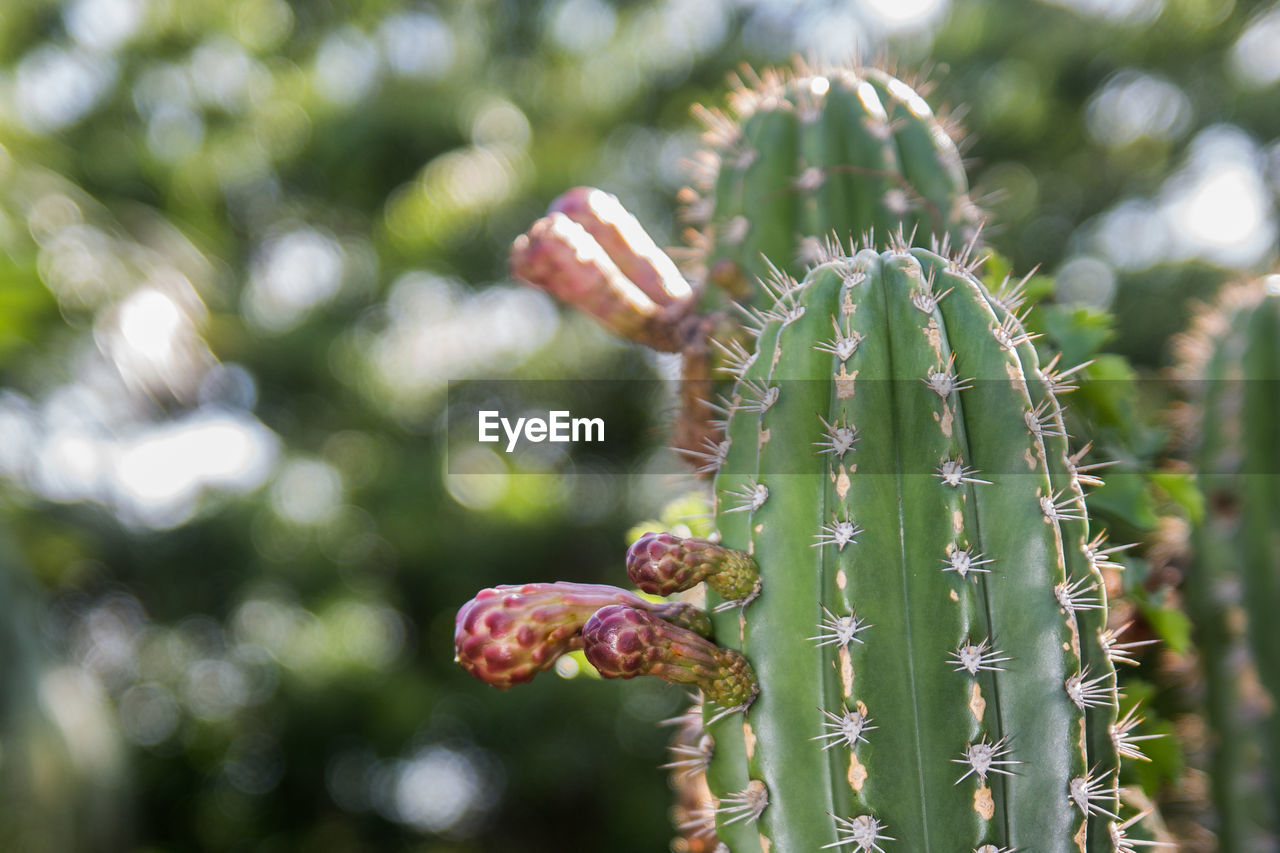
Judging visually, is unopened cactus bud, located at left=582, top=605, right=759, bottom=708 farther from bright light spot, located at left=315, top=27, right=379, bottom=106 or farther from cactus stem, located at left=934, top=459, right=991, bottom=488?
bright light spot, located at left=315, top=27, right=379, bottom=106

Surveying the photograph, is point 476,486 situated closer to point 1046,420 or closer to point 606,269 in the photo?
point 606,269

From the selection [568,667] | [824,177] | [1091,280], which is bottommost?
[568,667]

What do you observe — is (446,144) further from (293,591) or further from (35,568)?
(35,568)

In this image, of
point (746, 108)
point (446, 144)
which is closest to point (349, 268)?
point (446, 144)

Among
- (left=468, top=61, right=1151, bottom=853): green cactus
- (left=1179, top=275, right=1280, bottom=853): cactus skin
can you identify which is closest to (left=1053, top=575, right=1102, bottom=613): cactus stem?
(left=468, top=61, right=1151, bottom=853): green cactus

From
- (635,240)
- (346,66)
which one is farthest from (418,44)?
(635,240)
